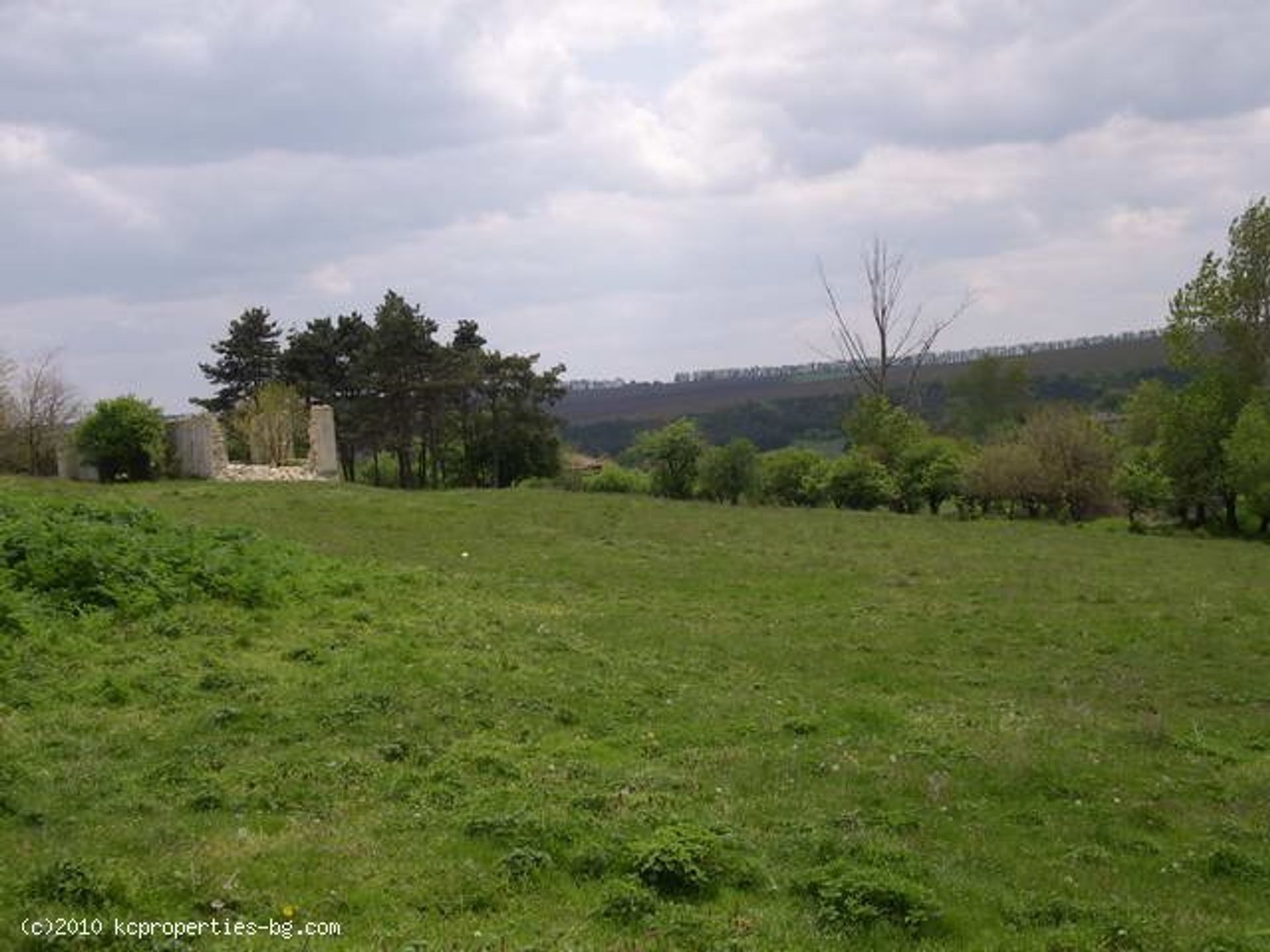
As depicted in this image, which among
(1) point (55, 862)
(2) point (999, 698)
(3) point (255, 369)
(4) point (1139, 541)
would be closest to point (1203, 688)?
(2) point (999, 698)

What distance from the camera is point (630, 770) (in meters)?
8.77

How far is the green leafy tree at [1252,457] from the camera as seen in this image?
3594 cm

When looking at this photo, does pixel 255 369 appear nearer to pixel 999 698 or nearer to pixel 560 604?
pixel 560 604

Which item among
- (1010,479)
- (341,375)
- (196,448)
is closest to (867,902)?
(196,448)

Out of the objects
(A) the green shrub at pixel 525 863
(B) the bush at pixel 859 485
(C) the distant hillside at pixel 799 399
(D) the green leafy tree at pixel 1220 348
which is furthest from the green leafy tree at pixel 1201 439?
(C) the distant hillside at pixel 799 399

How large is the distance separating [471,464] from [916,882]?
51315mm

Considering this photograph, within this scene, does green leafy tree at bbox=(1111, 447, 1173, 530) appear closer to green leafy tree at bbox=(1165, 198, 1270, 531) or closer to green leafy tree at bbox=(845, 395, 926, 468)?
green leafy tree at bbox=(1165, 198, 1270, 531)

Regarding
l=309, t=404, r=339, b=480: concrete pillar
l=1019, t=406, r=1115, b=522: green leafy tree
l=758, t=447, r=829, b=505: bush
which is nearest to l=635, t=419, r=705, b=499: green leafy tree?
l=758, t=447, r=829, b=505: bush

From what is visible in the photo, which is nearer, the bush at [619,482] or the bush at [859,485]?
the bush at [859,485]

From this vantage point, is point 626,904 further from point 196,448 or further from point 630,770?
point 196,448

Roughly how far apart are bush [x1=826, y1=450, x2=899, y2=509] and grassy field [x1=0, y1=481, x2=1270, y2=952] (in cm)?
2794

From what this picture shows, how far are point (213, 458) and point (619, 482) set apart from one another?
19.7 metres

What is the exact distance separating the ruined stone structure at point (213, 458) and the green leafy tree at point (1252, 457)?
3076cm

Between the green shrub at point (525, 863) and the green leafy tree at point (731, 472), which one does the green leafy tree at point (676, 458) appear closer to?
the green leafy tree at point (731, 472)
